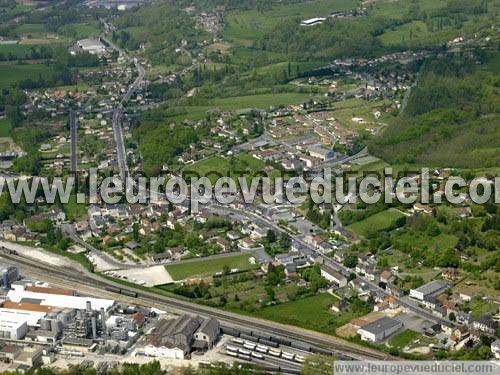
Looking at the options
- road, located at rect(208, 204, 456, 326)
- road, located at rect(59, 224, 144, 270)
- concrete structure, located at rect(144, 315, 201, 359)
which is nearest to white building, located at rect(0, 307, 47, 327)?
concrete structure, located at rect(144, 315, 201, 359)

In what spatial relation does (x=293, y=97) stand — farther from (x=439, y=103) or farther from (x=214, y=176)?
(x=214, y=176)

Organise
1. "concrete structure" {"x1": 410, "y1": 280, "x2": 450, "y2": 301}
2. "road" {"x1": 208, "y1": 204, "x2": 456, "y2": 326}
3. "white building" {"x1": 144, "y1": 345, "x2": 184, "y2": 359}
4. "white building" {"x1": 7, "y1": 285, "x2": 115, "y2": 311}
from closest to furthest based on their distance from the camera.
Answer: "white building" {"x1": 144, "y1": 345, "x2": 184, "y2": 359}
"road" {"x1": 208, "y1": 204, "x2": 456, "y2": 326}
"white building" {"x1": 7, "y1": 285, "x2": 115, "y2": 311}
"concrete structure" {"x1": 410, "y1": 280, "x2": 450, "y2": 301}

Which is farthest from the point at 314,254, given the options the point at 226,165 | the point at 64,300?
the point at 226,165

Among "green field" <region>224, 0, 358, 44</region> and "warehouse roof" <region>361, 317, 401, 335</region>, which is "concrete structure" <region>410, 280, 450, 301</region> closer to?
"warehouse roof" <region>361, 317, 401, 335</region>

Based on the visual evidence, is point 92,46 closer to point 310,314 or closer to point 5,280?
point 5,280

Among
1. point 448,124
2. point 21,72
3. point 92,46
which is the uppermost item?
point 92,46

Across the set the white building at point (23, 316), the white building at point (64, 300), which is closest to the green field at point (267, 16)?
the white building at point (64, 300)

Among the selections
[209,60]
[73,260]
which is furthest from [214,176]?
[209,60]
